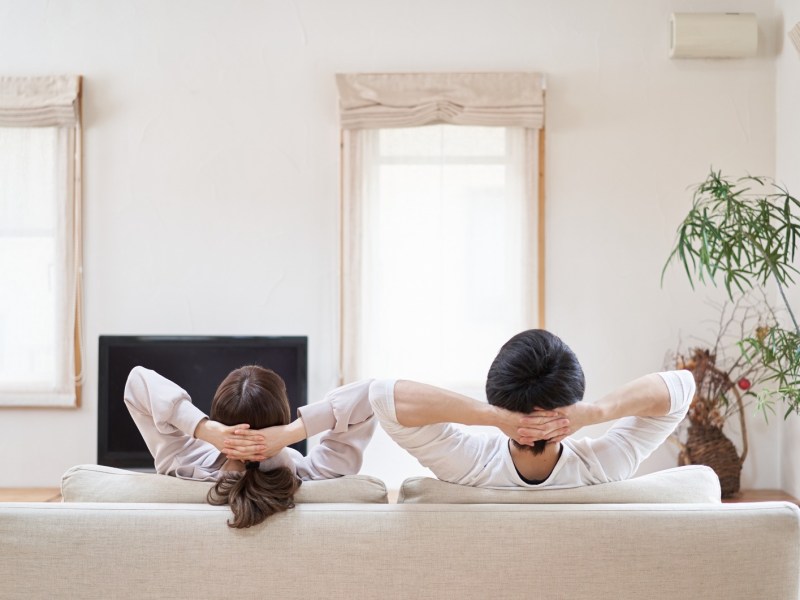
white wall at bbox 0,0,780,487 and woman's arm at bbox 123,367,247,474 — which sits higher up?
white wall at bbox 0,0,780,487

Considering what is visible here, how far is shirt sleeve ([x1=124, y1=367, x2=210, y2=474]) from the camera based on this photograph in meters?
1.81

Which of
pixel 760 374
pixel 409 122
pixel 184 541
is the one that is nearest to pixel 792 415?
pixel 760 374

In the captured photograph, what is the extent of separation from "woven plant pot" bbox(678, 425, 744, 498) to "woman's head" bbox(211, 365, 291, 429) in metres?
2.67

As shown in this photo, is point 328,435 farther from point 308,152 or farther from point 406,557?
point 308,152

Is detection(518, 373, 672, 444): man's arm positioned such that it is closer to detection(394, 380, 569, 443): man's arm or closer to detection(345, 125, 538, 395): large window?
detection(394, 380, 569, 443): man's arm

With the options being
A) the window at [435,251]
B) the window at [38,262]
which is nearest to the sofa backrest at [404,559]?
the window at [435,251]

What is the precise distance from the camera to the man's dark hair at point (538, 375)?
1.65 metres

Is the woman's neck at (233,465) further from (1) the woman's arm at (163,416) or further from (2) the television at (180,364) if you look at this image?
(2) the television at (180,364)

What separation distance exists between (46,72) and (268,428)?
326 cm

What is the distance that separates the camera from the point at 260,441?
5.58 feet

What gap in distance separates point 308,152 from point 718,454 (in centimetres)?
251

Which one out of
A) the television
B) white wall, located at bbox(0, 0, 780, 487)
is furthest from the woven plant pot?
the television

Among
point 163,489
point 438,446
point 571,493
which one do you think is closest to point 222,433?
point 163,489

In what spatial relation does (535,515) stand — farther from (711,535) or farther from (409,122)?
(409,122)
